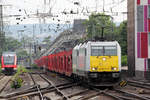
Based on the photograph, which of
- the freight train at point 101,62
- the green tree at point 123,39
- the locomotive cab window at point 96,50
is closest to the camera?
the freight train at point 101,62

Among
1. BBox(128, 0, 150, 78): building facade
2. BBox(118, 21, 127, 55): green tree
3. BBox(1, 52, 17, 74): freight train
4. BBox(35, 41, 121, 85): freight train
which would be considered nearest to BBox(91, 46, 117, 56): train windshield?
BBox(35, 41, 121, 85): freight train

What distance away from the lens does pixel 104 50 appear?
62.7 feet

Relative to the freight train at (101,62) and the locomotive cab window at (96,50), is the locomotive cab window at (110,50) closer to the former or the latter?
the freight train at (101,62)

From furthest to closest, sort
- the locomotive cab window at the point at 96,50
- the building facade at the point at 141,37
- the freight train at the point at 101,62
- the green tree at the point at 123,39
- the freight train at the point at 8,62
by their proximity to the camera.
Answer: the green tree at the point at 123,39 → the freight train at the point at 8,62 → the building facade at the point at 141,37 → the locomotive cab window at the point at 96,50 → the freight train at the point at 101,62

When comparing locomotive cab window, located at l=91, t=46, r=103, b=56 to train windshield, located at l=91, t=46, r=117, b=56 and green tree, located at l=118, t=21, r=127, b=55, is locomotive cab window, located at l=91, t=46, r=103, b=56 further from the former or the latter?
green tree, located at l=118, t=21, r=127, b=55

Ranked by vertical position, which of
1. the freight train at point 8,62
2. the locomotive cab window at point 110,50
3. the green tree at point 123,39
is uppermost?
the green tree at point 123,39

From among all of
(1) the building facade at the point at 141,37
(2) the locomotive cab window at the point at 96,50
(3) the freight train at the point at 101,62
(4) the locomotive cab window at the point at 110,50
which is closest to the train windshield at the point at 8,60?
(1) the building facade at the point at 141,37

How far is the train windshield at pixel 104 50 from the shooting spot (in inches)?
746

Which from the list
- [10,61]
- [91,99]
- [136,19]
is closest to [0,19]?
[10,61]

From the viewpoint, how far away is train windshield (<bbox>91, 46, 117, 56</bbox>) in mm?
18953

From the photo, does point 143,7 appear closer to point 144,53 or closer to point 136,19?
point 136,19

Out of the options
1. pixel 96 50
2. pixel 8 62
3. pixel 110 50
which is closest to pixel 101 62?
pixel 96 50

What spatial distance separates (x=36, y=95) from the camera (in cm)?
1659

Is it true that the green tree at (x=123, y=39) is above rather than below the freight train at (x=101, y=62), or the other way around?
above
